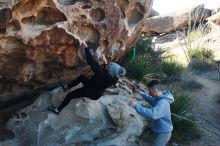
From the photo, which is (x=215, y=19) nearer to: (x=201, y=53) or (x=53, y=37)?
(x=201, y=53)

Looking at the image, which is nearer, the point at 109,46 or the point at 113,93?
the point at 109,46

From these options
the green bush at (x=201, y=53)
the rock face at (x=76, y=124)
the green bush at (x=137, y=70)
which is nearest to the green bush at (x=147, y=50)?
the green bush at (x=201, y=53)

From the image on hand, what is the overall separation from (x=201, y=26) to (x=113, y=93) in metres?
11.2

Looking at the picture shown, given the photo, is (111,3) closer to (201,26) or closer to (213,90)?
(213,90)

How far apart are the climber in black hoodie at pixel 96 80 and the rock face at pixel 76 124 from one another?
0.53 meters

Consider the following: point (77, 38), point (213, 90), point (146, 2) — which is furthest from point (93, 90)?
point (213, 90)

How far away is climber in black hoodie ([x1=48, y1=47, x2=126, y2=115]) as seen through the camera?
7.99m

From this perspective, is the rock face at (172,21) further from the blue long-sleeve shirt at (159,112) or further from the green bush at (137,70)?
the blue long-sleeve shirt at (159,112)

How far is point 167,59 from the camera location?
15.5m

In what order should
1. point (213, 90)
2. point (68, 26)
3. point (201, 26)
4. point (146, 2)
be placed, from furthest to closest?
point (201, 26) → point (213, 90) → point (146, 2) → point (68, 26)

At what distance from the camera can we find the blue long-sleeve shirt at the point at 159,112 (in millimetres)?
7455

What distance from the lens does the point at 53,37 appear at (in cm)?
808

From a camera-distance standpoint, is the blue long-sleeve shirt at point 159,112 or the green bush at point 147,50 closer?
the blue long-sleeve shirt at point 159,112

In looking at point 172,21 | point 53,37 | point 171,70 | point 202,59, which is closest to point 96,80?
point 53,37
